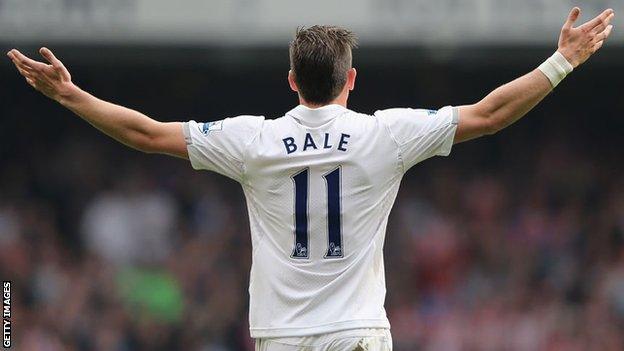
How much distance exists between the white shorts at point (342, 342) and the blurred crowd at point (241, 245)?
26.4 feet

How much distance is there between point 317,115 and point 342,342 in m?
0.85

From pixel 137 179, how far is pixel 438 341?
12.3 feet

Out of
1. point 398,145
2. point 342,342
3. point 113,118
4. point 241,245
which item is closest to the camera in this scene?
point 342,342

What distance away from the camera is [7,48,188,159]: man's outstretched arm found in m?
4.93

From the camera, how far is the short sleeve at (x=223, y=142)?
16.0 feet

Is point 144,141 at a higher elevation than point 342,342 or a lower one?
higher

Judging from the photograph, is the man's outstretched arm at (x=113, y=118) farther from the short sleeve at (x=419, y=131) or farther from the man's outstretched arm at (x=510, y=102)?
the man's outstretched arm at (x=510, y=102)

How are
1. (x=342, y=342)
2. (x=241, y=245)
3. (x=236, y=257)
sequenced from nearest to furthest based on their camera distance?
(x=342, y=342), (x=236, y=257), (x=241, y=245)

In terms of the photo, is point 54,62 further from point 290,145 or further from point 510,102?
point 510,102

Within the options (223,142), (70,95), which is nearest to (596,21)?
(223,142)

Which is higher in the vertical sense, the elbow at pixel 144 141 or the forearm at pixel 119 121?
the forearm at pixel 119 121

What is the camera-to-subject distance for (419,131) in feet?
15.9

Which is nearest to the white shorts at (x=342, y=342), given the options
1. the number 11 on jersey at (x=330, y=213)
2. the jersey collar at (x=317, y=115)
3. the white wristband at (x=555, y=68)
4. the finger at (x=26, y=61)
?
the number 11 on jersey at (x=330, y=213)

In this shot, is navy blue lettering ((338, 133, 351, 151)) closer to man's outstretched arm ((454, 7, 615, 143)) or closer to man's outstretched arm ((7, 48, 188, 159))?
man's outstretched arm ((454, 7, 615, 143))
